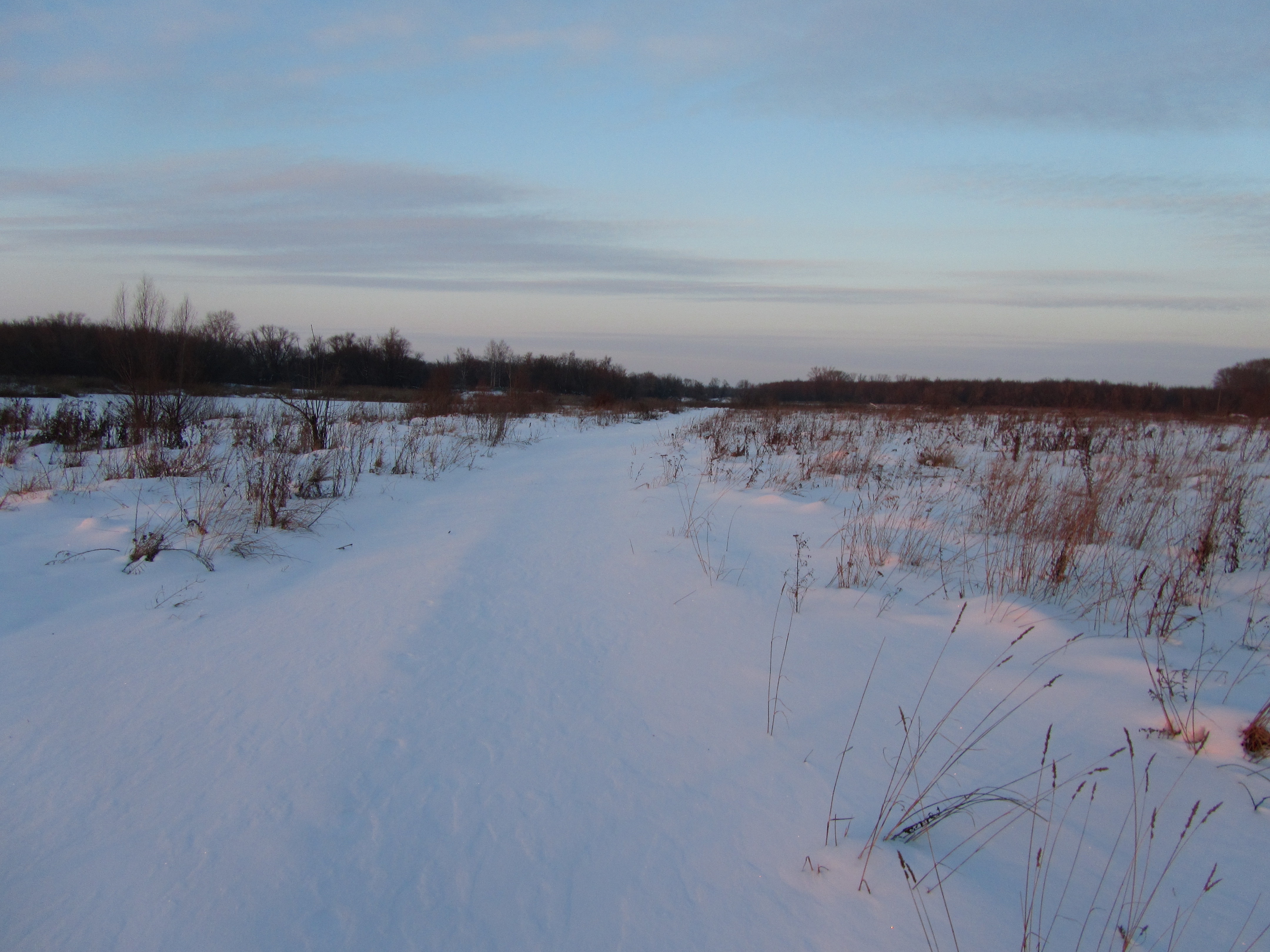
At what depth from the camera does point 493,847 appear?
5.69 feet

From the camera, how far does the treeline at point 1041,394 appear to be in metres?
16.0

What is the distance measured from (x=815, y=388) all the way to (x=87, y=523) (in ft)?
198

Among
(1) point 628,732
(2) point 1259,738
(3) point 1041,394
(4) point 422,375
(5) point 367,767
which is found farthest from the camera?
(4) point 422,375

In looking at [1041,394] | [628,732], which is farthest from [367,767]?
[1041,394]

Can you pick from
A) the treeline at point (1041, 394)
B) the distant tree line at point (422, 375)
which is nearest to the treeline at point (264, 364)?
the distant tree line at point (422, 375)

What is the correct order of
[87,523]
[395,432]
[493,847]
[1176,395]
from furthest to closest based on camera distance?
[1176,395], [395,432], [87,523], [493,847]

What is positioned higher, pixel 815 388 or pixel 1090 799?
pixel 815 388

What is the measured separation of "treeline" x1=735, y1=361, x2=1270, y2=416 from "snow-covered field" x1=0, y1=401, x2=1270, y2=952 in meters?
14.0

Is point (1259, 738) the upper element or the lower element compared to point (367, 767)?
upper

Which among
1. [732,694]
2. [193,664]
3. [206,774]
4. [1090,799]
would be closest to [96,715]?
[193,664]

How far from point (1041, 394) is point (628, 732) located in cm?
3792

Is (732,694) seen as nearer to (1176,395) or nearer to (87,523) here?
(87,523)

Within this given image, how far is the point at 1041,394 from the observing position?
3259 cm

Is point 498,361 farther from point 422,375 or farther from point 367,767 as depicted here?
point 367,767
